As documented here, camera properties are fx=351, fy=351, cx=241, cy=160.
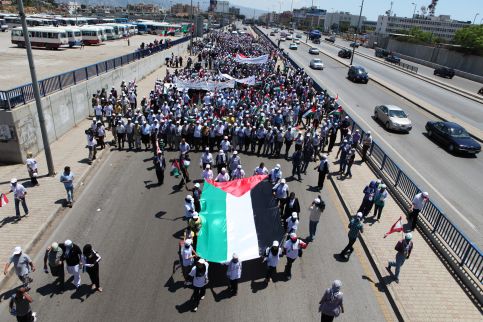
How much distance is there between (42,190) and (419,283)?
13.5m

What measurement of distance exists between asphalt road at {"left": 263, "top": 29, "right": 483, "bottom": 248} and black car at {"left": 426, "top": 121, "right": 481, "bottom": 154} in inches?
16.2

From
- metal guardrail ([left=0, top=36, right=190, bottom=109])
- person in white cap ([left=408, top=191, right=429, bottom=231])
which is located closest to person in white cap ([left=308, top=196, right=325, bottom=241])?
person in white cap ([left=408, top=191, right=429, bottom=231])

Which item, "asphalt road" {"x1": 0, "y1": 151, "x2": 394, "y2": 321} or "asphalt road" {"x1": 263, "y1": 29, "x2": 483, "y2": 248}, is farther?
"asphalt road" {"x1": 263, "y1": 29, "x2": 483, "y2": 248}

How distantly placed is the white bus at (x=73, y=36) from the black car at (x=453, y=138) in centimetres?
4544

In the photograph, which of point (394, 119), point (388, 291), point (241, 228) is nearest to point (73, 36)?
point (394, 119)

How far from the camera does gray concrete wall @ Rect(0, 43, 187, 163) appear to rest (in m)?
15.5

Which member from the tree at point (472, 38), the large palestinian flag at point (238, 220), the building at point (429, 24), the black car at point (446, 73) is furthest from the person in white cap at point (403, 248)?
the building at point (429, 24)

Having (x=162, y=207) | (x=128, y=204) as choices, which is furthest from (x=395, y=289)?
(x=128, y=204)

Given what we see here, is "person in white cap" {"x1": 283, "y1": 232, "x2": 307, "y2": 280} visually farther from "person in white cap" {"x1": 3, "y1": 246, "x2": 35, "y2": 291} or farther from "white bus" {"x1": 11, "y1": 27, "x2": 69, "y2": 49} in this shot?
"white bus" {"x1": 11, "y1": 27, "x2": 69, "y2": 49}

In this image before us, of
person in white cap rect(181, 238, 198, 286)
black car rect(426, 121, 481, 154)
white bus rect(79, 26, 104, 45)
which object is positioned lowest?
black car rect(426, 121, 481, 154)

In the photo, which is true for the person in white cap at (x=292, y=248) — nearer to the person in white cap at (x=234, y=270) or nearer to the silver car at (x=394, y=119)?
the person in white cap at (x=234, y=270)

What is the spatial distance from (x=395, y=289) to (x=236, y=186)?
5664mm

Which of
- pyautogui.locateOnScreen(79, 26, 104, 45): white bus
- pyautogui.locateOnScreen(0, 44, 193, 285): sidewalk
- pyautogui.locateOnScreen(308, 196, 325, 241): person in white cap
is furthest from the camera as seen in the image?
pyautogui.locateOnScreen(79, 26, 104, 45): white bus

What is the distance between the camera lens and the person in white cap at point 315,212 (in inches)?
428
